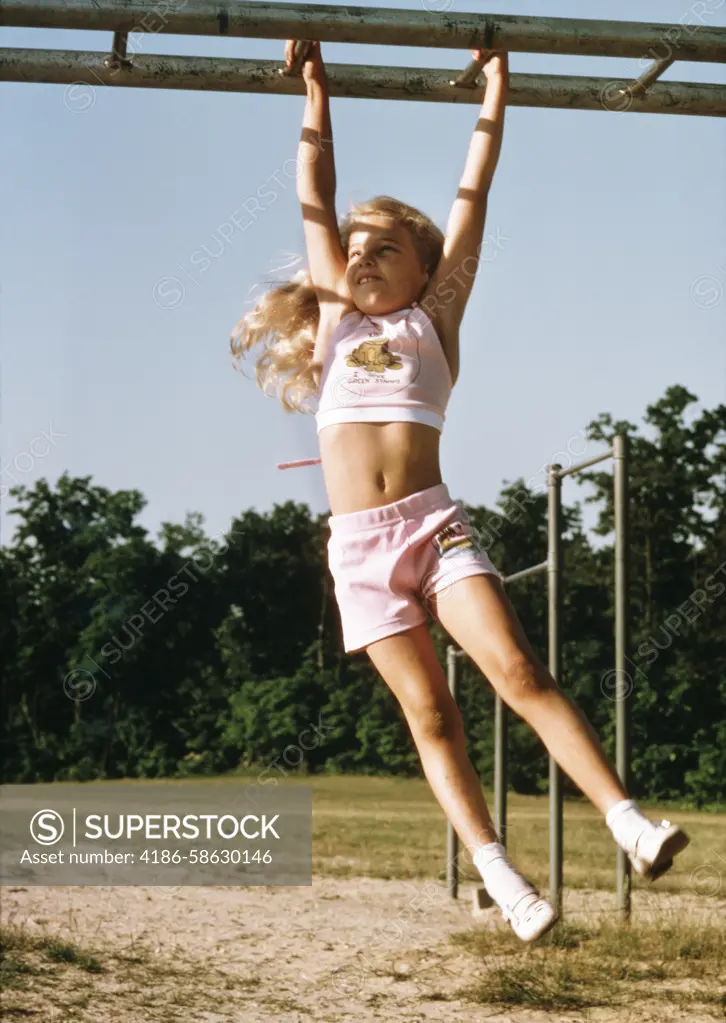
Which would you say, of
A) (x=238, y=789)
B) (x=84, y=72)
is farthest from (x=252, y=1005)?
(x=238, y=789)

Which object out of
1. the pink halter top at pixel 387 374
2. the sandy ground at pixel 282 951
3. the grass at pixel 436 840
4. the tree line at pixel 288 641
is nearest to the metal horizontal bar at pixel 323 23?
the pink halter top at pixel 387 374

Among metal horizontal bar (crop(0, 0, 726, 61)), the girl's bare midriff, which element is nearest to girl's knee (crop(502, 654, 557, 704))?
the girl's bare midriff

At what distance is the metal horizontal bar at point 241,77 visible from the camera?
3.78 metres

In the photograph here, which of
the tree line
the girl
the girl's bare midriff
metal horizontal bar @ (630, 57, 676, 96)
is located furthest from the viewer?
the tree line

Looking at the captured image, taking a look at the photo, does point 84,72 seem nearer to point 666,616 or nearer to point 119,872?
point 119,872

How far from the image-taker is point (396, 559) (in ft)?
9.96

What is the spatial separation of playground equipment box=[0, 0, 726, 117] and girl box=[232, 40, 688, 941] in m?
0.16

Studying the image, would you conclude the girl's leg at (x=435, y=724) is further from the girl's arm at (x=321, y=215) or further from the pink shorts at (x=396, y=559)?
the girl's arm at (x=321, y=215)

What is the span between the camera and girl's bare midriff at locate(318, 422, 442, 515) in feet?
10.2

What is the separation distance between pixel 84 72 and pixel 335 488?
1.50 m

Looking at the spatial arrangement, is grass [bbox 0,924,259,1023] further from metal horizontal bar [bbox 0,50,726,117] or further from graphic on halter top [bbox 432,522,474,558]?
metal horizontal bar [bbox 0,50,726,117]

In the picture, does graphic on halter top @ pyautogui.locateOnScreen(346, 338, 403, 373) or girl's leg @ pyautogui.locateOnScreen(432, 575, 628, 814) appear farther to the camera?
graphic on halter top @ pyautogui.locateOnScreen(346, 338, 403, 373)

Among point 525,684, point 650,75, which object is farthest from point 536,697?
point 650,75

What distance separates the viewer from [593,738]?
9.05 feet
